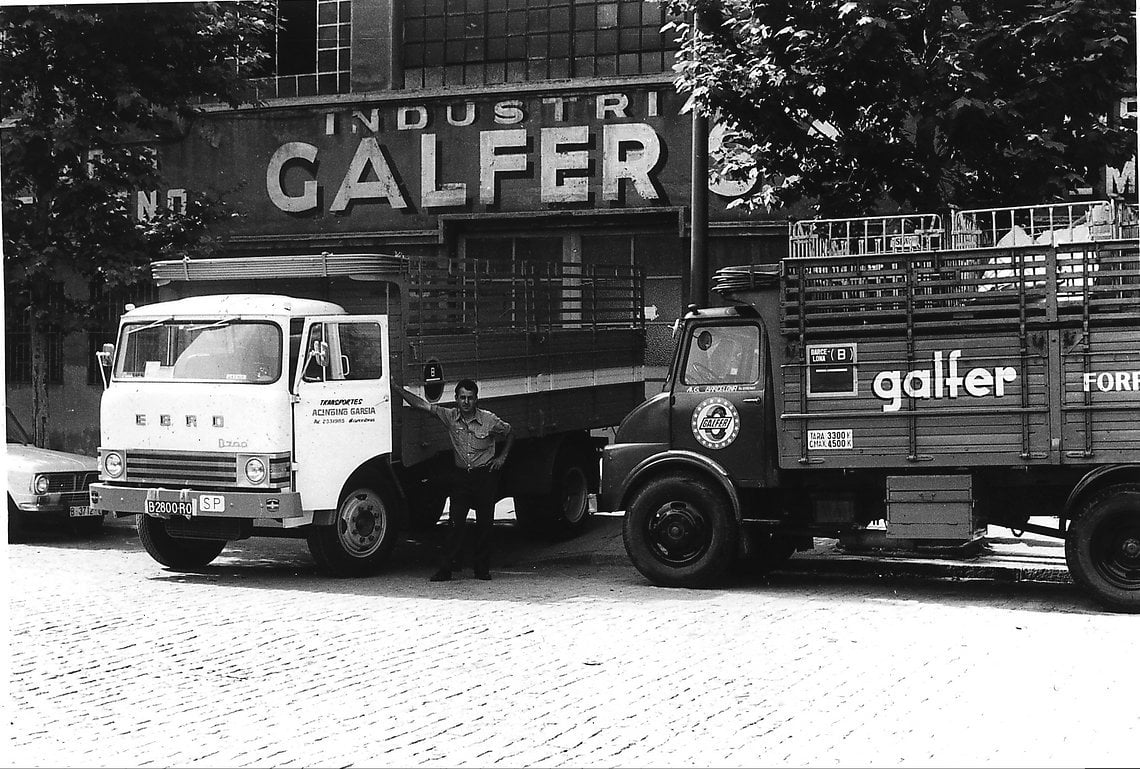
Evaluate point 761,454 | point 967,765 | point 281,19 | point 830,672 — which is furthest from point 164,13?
point 967,765

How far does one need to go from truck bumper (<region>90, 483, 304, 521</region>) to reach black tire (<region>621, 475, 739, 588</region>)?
287 cm

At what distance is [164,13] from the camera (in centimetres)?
1617

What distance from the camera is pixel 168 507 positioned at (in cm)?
1198

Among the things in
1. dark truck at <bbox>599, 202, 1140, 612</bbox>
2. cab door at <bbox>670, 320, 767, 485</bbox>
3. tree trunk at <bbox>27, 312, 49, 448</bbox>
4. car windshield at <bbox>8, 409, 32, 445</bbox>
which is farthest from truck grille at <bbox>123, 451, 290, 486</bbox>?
tree trunk at <bbox>27, 312, 49, 448</bbox>

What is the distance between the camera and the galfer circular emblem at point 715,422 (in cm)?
1166

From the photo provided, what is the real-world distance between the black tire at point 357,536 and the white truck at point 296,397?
0.04 ft

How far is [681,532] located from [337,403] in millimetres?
3172

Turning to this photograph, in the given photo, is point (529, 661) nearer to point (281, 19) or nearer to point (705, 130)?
point (705, 130)

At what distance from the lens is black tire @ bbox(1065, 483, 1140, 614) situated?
33.4 ft

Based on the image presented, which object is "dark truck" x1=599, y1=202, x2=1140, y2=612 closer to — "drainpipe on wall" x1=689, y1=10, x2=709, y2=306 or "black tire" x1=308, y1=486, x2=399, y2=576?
"drainpipe on wall" x1=689, y1=10, x2=709, y2=306

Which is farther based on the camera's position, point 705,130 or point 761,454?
point 705,130

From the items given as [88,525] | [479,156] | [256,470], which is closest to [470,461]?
[256,470]

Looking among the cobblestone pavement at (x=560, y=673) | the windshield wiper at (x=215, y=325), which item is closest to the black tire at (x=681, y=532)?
the cobblestone pavement at (x=560, y=673)

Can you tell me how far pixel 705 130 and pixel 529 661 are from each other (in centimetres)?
695
